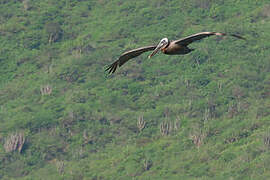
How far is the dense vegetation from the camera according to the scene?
80.3 metres

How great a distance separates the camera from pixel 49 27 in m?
102

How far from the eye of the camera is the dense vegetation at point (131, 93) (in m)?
80.3

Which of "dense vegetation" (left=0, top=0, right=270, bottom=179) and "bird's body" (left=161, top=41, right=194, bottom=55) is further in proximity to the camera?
"dense vegetation" (left=0, top=0, right=270, bottom=179)

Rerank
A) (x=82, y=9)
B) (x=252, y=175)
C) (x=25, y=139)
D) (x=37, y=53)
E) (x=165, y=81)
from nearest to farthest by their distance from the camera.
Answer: (x=252, y=175)
(x=25, y=139)
(x=165, y=81)
(x=37, y=53)
(x=82, y=9)

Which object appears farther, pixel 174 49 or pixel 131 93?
pixel 131 93

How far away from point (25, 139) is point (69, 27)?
916 inches

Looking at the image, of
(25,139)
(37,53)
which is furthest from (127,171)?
(37,53)

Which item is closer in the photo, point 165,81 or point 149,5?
point 165,81

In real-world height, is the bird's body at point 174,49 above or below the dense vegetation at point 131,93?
above

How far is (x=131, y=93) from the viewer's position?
89750mm

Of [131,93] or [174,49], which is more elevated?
[174,49]

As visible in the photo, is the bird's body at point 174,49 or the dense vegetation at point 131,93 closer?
the bird's body at point 174,49

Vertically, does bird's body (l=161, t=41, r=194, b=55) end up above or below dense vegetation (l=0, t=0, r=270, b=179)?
above

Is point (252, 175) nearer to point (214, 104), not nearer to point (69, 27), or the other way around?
point (214, 104)
